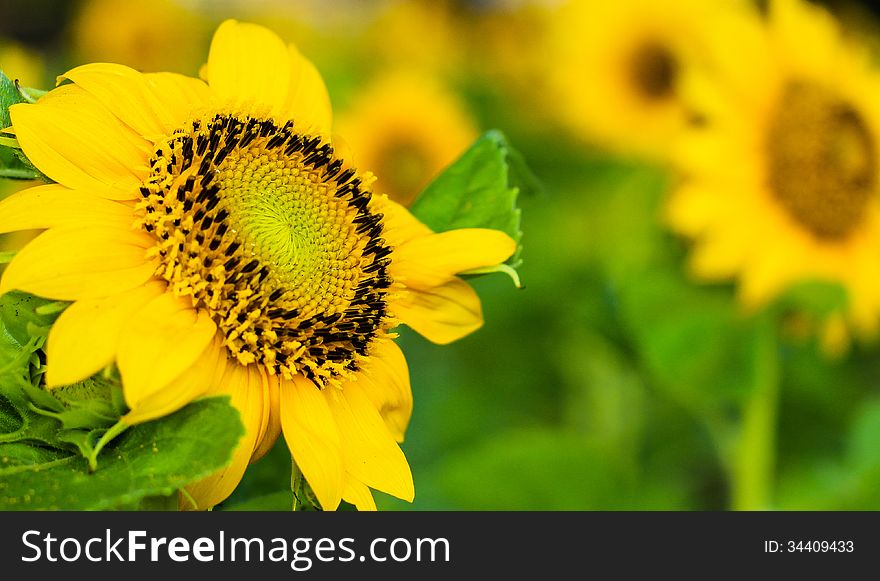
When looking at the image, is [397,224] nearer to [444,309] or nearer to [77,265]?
[444,309]

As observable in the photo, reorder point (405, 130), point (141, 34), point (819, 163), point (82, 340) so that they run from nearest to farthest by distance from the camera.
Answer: point (82, 340) → point (819, 163) → point (405, 130) → point (141, 34)

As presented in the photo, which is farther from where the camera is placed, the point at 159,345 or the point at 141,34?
the point at 141,34

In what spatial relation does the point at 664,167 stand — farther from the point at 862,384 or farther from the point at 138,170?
the point at 138,170

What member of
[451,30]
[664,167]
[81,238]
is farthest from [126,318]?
[451,30]

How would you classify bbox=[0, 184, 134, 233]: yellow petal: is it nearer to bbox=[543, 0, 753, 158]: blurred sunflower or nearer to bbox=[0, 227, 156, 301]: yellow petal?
bbox=[0, 227, 156, 301]: yellow petal

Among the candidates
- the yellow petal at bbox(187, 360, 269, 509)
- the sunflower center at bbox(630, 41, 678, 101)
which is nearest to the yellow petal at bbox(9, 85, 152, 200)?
the yellow petal at bbox(187, 360, 269, 509)

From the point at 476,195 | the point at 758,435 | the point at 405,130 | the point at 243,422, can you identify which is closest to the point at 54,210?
the point at 243,422
